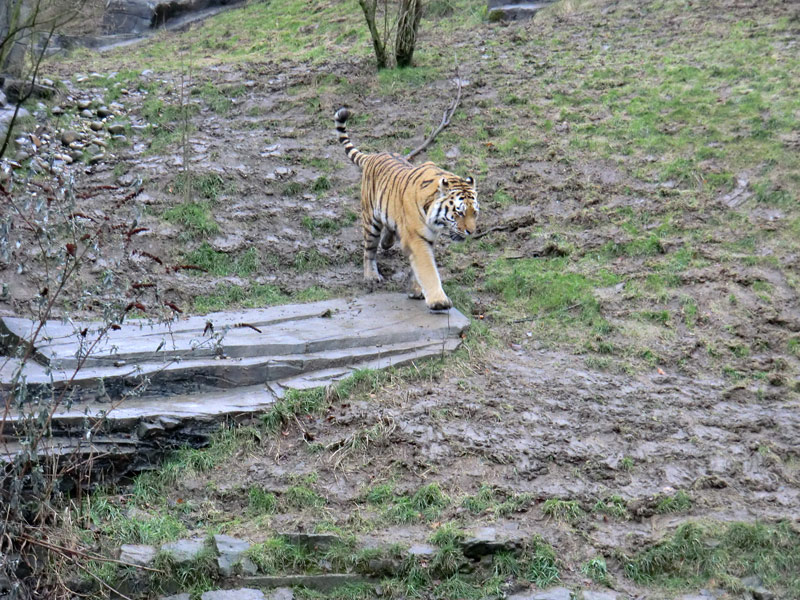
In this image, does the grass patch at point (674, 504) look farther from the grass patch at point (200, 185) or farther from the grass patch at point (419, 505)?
the grass patch at point (200, 185)

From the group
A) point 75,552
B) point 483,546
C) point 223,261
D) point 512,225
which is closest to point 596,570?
point 483,546

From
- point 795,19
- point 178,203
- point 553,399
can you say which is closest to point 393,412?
point 553,399

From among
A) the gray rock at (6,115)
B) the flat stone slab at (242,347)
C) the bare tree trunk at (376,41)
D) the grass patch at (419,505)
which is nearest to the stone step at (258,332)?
the flat stone slab at (242,347)

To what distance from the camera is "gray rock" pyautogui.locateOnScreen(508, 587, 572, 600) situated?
4.38 m

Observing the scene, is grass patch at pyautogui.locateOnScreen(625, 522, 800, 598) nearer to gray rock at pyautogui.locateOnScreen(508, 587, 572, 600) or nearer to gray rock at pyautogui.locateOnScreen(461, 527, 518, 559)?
gray rock at pyautogui.locateOnScreen(508, 587, 572, 600)

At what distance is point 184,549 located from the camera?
15.3 ft

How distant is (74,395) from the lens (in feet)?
17.4

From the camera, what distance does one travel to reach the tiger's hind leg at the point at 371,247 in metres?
7.57

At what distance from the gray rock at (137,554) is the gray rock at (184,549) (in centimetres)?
7

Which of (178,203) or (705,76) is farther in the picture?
(705,76)

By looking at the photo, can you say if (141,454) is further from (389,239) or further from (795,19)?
(795,19)

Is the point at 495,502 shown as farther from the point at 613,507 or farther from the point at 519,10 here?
the point at 519,10

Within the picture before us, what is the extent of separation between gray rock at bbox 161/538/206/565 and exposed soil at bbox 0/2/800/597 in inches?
9.2

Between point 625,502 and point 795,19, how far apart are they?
8.32 meters
